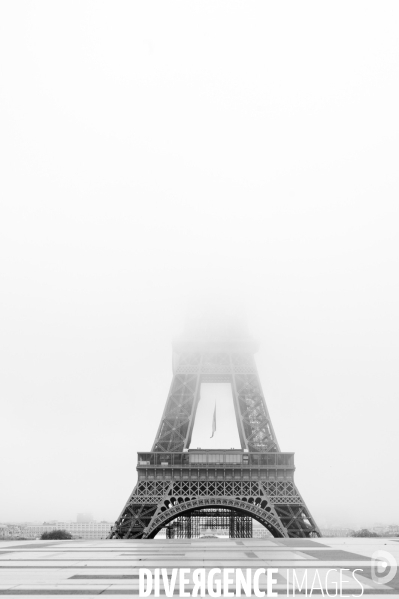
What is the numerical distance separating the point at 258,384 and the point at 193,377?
26.7 feet

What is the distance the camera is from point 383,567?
66.2 feet

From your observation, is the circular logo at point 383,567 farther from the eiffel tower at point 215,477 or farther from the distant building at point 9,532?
the distant building at point 9,532

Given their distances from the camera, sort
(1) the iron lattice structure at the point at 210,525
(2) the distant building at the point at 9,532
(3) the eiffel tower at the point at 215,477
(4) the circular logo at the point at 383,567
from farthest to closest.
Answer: (2) the distant building at the point at 9,532
(1) the iron lattice structure at the point at 210,525
(3) the eiffel tower at the point at 215,477
(4) the circular logo at the point at 383,567

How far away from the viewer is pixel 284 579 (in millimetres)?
17125

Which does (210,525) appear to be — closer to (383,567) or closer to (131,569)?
(131,569)

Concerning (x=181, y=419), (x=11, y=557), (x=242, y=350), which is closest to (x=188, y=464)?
(x=181, y=419)

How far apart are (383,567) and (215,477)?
130 ft

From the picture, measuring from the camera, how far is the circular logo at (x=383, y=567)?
17188 mm

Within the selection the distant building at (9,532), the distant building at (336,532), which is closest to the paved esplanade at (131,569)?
the distant building at (9,532)

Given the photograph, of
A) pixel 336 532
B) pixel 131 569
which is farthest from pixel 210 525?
pixel 336 532

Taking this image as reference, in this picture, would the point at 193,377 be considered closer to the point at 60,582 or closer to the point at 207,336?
the point at 207,336

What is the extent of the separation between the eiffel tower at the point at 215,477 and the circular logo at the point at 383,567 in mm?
30390

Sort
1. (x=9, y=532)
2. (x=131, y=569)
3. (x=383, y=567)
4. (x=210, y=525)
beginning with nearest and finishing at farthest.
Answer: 1. (x=383, y=567)
2. (x=131, y=569)
3. (x=210, y=525)
4. (x=9, y=532)

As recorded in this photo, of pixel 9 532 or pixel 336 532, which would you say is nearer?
pixel 9 532
